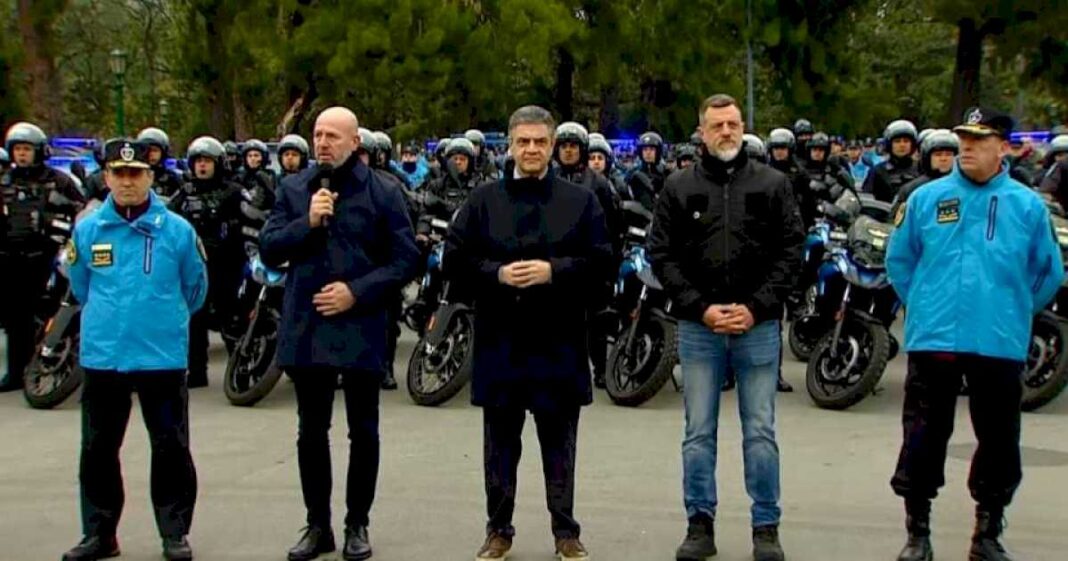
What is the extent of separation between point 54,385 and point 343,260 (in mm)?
4896

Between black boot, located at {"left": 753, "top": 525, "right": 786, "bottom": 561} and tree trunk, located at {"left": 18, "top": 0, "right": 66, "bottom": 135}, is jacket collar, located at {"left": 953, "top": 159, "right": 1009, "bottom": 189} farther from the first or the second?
tree trunk, located at {"left": 18, "top": 0, "right": 66, "bottom": 135}

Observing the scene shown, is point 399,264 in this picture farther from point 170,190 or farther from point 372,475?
point 170,190

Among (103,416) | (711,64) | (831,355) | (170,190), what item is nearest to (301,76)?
(711,64)

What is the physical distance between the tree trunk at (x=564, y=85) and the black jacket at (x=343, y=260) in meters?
30.9

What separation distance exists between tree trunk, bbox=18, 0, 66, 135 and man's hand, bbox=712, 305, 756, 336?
80.3 feet

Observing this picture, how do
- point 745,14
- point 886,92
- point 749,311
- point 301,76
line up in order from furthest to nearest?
point 886,92 → point 745,14 → point 301,76 → point 749,311

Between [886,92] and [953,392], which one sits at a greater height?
[886,92]

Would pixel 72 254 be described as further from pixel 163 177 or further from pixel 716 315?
pixel 163 177

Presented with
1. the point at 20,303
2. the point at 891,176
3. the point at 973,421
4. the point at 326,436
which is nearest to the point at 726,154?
the point at 973,421

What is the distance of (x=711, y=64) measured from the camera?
3481 centimetres

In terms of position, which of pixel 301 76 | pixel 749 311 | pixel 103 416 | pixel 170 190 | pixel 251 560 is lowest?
pixel 251 560

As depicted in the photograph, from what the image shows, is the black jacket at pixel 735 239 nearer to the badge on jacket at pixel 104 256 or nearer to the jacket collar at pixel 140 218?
the jacket collar at pixel 140 218

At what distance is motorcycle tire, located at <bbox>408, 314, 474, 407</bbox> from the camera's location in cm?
988

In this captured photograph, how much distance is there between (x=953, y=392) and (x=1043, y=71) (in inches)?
1152
